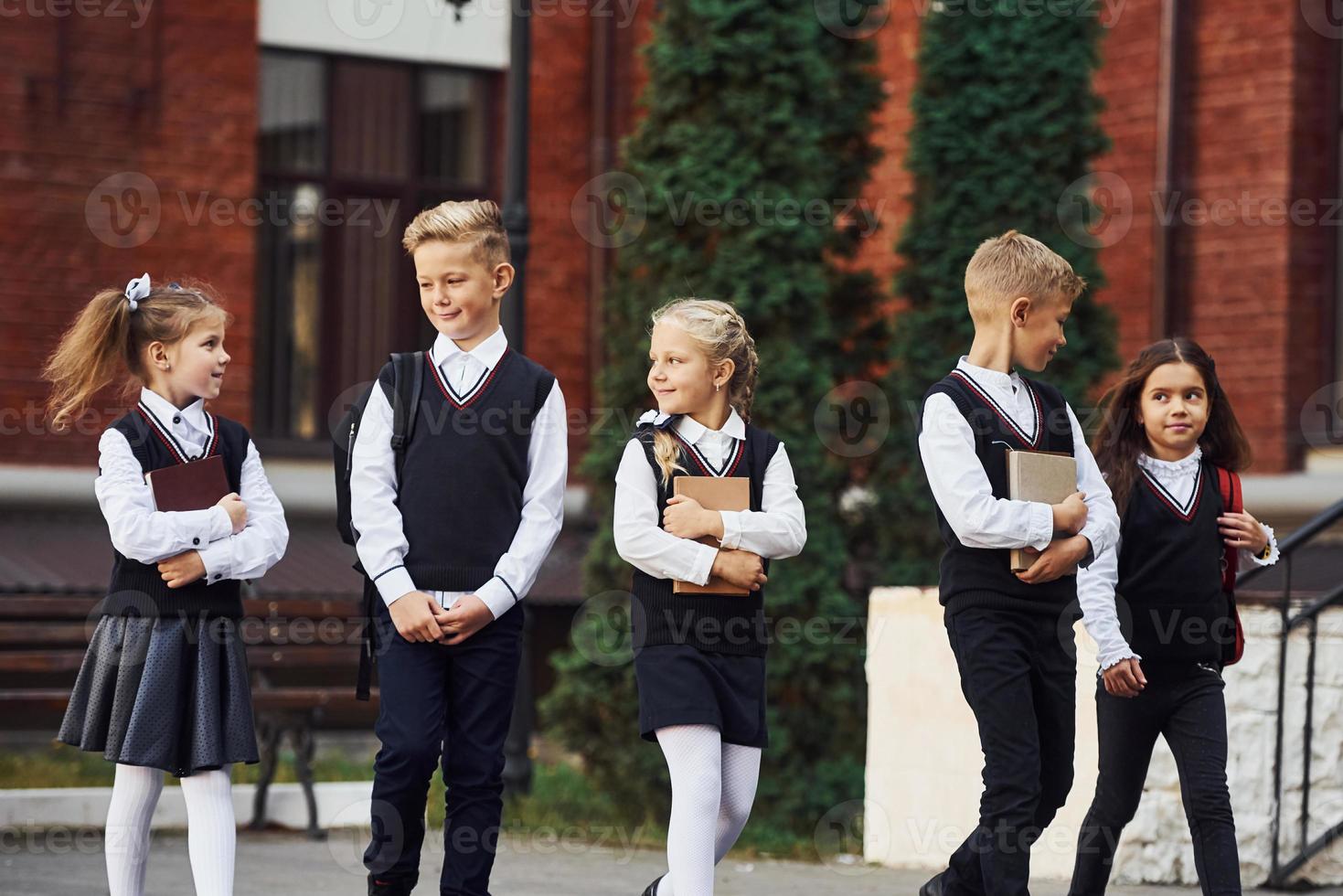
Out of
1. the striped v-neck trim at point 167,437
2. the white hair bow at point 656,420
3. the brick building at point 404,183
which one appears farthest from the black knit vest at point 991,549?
the brick building at point 404,183

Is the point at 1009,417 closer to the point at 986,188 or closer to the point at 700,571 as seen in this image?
the point at 700,571

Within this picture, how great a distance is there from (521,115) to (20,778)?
4108 mm

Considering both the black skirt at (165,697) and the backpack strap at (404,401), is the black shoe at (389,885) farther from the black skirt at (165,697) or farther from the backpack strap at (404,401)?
the backpack strap at (404,401)

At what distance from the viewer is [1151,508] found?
5.05 m

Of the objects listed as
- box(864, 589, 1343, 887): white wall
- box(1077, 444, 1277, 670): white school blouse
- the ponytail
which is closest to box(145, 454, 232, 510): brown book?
the ponytail

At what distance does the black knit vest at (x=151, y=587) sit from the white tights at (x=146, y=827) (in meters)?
0.42

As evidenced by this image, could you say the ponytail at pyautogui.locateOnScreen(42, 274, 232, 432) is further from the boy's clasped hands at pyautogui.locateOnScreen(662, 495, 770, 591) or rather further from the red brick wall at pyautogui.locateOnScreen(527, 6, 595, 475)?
the red brick wall at pyautogui.locateOnScreen(527, 6, 595, 475)

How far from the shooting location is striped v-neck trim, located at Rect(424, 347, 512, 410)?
478 cm

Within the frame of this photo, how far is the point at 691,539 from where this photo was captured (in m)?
4.75

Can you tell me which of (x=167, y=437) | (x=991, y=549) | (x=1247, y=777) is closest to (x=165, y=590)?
(x=167, y=437)

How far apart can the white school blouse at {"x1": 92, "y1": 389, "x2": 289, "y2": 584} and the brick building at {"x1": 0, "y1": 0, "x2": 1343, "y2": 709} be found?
3940 mm

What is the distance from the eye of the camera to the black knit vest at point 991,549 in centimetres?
473

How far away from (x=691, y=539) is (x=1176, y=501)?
1.38 meters

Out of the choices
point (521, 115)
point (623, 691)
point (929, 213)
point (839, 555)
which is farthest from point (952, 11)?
point (623, 691)
